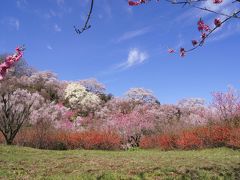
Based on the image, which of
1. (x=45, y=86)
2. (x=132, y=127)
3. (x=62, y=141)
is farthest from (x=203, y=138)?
(x=45, y=86)

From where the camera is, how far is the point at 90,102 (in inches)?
1751

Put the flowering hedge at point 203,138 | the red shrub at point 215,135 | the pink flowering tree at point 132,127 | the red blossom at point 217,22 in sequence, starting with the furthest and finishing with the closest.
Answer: the pink flowering tree at point 132,127 < the red shrub at point 215,135 < the flowering hedge at point 203,138 < the red blossom at point 217,22

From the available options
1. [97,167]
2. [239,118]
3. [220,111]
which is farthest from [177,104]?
[97,167]

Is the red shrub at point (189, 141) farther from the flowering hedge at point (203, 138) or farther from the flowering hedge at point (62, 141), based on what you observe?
the flowering hedge at point (62, 141)

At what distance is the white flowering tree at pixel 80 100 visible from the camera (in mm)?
43647

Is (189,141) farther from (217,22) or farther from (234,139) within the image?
(217,22)

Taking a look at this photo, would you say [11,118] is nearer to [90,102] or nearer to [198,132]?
[198,132]

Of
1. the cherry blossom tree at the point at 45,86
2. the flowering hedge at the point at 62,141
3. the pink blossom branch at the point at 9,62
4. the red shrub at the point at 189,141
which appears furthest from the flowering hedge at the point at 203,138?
the cherry blossom tree at the point at 45,86

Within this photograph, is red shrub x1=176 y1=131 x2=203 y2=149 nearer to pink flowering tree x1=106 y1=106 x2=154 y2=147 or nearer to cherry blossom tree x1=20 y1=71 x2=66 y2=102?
pink flowering tree x1=106 y1=106 x2=154 y2=147

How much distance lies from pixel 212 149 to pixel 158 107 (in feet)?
72.4

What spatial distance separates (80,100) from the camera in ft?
148

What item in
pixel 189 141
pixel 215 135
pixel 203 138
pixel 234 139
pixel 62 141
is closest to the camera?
pixel 234 139

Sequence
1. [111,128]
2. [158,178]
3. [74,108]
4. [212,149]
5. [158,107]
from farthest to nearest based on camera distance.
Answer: [74,108] → [158,107] → [111,128] → [212,149] → [158,178]

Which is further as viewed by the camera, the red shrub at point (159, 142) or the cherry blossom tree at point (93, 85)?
the cherry blossom tree at point (93, 85)
